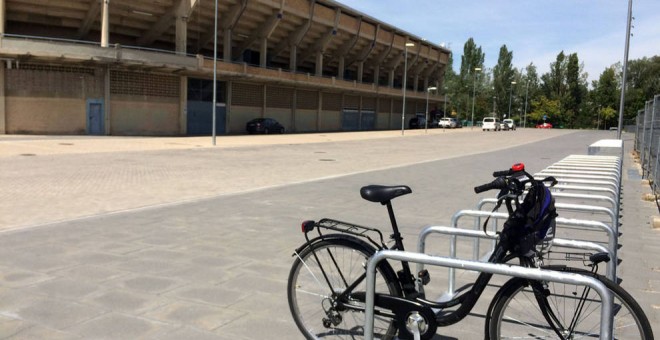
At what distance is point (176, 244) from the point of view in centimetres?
643

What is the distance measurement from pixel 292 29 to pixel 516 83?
6916 cm

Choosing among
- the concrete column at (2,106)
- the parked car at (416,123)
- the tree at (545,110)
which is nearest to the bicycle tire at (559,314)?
the concrete column at (2,106)

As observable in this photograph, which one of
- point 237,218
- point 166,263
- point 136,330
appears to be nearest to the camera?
point 136,330

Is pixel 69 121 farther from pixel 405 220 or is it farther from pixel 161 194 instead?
pixel 405 220

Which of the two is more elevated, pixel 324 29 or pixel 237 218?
pixel 324 29

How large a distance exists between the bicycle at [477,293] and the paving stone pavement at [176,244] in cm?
44

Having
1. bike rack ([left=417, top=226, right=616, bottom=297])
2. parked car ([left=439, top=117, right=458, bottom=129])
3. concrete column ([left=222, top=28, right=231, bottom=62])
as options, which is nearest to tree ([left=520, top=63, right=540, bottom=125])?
parked car ([left=439, top=117, right=458, bottom=129])

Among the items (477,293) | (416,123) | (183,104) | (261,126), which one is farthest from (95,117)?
(416,123)

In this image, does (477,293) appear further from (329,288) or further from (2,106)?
(2,106)

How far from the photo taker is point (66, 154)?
20578 mm

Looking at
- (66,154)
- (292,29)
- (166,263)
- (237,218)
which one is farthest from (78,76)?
(166,263)

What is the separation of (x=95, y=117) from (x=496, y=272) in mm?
35989

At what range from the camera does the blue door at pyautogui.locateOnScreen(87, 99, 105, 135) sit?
3462 centimetres

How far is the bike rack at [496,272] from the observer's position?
2.61 m
